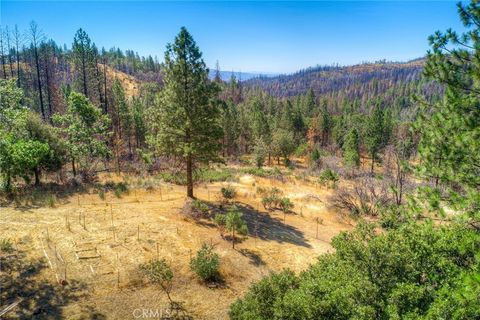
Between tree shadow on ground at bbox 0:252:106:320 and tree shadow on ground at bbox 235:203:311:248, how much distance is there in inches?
381

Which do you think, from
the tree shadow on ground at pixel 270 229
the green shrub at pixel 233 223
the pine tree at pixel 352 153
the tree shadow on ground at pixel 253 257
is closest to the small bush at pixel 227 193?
the tree shadow on ground at pixel 270 229

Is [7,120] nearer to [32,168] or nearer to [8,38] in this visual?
[32,168]

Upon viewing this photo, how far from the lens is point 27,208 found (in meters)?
15.4

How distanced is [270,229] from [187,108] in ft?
30.3

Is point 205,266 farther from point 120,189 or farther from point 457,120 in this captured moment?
point 120,189

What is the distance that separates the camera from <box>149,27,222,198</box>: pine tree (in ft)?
60.2

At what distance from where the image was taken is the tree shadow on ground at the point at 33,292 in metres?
8.87

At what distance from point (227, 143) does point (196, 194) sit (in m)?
34.7

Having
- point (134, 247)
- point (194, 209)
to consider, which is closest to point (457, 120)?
point (134, 247)

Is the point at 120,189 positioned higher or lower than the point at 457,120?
lower

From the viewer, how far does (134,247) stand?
13.4m

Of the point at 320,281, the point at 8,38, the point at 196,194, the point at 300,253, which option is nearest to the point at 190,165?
the point at 196,194

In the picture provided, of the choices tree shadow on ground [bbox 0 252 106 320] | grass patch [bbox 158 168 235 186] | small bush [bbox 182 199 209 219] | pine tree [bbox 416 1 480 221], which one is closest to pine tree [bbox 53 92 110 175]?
grass patch [bbox 158 168 235 186]

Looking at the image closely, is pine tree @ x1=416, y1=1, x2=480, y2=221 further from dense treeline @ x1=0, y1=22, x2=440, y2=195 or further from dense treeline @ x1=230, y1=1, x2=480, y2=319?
dense treeline @ x1=0, y1=22, x2=440, y2=195
